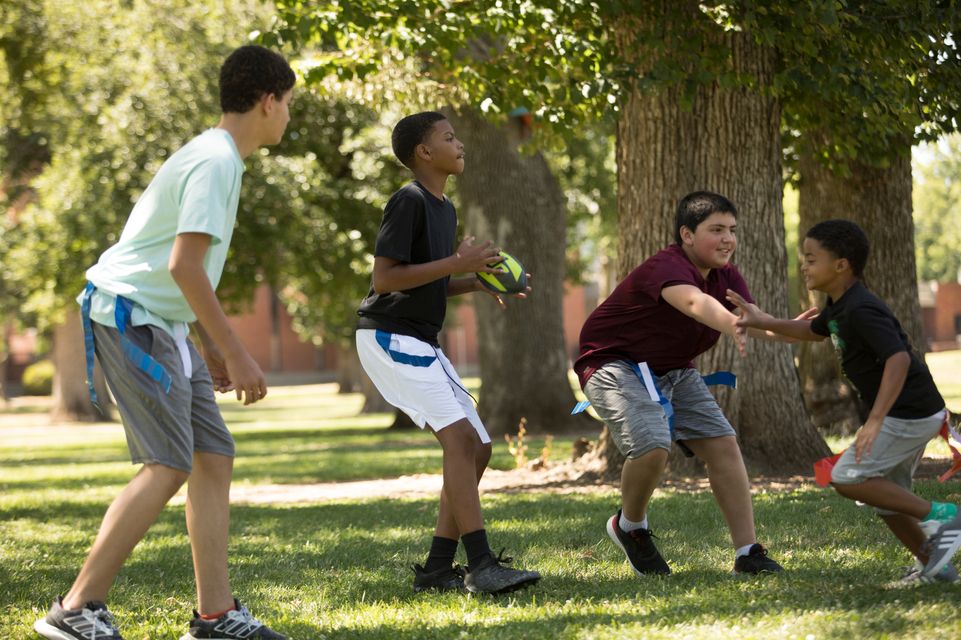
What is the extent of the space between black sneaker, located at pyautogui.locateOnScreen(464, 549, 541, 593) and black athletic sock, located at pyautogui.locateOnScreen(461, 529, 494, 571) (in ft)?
0.08

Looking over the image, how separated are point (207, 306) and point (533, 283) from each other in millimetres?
13659

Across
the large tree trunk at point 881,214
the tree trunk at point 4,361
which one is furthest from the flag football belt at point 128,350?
the tree trunk at point 4,361

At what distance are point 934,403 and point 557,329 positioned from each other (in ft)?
44.1

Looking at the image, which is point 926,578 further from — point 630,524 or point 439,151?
point 439,151

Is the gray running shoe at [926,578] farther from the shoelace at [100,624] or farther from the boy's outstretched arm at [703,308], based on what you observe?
the shoelace at [100,624]

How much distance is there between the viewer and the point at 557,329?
18.1m

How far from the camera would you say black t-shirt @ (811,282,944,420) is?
455 centimetres

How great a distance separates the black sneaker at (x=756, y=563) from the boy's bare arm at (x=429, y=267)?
1.64 metres

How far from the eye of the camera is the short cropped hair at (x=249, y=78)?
4.21m

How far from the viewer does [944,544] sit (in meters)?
4.57

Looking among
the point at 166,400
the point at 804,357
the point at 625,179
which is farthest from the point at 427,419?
the point at 804,357

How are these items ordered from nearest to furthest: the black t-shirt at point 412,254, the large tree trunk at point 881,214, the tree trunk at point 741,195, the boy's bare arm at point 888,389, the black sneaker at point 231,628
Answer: the black sneaker at point 231,628 < the boy's bare arm at point 888,389 < the black t-shirt at point 412,254 < the tree trunk at point 741,195 < the large tree trunk at point 881,214

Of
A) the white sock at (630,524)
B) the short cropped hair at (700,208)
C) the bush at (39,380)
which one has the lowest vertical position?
the bush at (39,380)

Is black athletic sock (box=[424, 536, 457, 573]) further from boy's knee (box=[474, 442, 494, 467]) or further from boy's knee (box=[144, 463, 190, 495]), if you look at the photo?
boy's knee (box=[144, 463, 190, 495])
